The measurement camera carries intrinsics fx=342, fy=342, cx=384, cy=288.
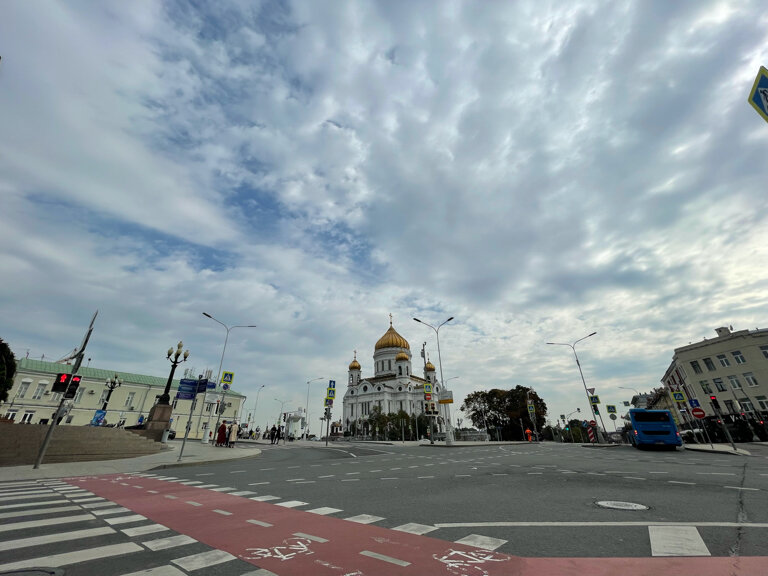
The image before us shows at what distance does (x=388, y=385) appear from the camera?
8706 centimetres

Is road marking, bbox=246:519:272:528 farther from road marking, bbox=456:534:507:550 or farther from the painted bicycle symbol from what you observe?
road marking, bbox=456:534:507:550

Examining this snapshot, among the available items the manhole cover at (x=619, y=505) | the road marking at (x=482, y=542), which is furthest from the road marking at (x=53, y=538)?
the manhole cover at (x=619, y=505)

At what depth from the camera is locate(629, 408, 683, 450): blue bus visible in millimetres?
22344

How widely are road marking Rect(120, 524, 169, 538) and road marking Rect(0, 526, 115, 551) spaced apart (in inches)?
8.4

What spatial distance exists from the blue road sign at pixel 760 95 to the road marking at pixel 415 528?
8.70 meters

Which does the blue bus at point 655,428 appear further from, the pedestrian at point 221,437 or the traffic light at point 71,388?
the pedestrian at point 221,437

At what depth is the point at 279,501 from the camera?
7.50 m

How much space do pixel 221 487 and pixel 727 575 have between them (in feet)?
34.2

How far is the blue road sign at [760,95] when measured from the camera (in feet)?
19.0

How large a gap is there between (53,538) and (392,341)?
89.2m

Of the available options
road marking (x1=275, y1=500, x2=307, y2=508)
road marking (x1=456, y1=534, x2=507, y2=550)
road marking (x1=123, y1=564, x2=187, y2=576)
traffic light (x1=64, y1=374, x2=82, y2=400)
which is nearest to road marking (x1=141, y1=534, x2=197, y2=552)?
road marking (x1=123, y1=564, x2=187, y2=576)

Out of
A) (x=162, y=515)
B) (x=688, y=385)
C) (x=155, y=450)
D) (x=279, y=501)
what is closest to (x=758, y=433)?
(x=688, y=385)

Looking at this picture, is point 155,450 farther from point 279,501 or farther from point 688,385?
point 688,385

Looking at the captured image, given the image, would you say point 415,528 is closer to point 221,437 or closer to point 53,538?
point 53,538
